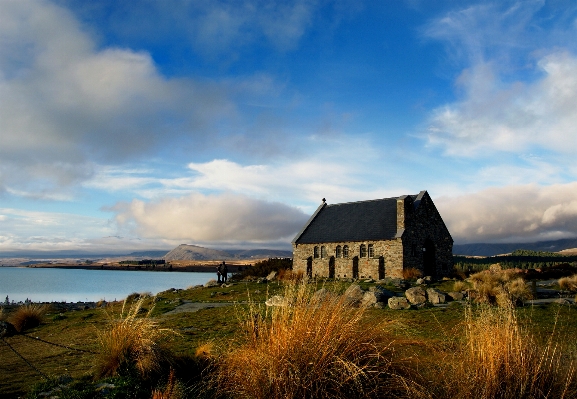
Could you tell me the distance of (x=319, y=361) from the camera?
15.6ft

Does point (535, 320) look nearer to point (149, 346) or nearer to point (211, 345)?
point (211, 345)

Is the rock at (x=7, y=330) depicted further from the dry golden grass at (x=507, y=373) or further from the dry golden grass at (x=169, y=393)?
the dry golden grass at (x=507, y=373)

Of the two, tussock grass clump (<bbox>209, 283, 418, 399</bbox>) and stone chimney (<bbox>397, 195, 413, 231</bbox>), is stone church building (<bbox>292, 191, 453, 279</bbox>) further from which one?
tussock grass clump (<bbox>209, 283, 418, 399</bbox>)

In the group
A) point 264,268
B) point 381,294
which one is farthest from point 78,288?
point 381,294

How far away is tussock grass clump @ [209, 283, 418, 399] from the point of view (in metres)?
4.71

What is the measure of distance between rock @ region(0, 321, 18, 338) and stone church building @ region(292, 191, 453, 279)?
19112 mm

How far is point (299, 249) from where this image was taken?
119ft

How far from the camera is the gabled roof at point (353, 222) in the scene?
3141cm

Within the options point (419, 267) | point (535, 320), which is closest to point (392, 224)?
point (419, 267)

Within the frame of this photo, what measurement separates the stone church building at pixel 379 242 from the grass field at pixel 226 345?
51.5ft

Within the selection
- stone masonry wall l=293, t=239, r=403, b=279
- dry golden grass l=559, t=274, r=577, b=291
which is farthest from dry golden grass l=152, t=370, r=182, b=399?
stone masonry wall l=293, t=239, r=403, b=279

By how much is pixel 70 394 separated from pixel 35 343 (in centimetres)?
638

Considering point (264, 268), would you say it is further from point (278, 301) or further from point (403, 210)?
point (278, 301)

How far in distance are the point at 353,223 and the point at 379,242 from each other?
405 cm
